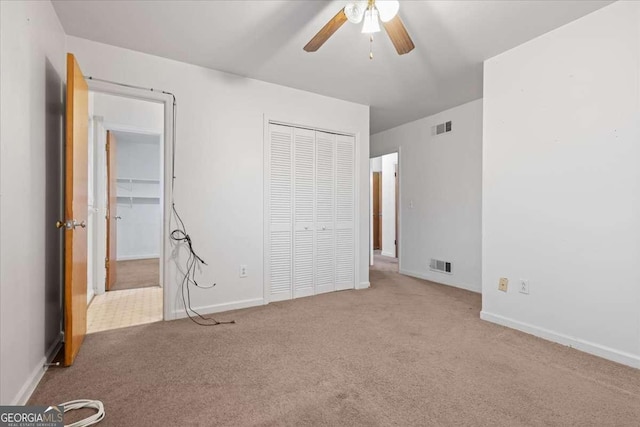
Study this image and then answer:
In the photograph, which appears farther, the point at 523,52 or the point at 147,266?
the point at 147,266

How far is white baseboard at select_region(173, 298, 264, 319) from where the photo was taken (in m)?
3.13

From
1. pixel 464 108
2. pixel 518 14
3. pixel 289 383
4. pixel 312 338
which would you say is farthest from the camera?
pixel 464 108

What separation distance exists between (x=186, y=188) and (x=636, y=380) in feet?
11.9

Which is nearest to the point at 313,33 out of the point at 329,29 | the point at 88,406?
the point at 329,29

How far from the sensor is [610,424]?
1582 mm

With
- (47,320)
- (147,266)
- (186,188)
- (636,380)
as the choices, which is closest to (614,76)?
(636,380)

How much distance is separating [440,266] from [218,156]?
337 centimetres

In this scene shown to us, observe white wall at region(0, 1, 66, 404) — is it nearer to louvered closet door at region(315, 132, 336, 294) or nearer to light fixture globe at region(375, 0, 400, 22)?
light fixture globe at region(375, 0, 400, 22)

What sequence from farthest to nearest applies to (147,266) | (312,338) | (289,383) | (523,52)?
(147,266) → (523,52) → (312,338) → (289,383)

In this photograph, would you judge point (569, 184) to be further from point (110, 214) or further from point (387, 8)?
point (110, 214)

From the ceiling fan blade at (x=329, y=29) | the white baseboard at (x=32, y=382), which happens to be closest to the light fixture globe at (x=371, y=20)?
the ceiling fan blade at (x=329, y=29)

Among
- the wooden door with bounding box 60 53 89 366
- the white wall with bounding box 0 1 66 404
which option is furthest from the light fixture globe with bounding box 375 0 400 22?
the wooden door with bounding box 60 53 89 366

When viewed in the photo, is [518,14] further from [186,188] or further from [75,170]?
[75,170]

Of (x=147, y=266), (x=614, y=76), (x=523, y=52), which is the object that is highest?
(x=523, y=52)
